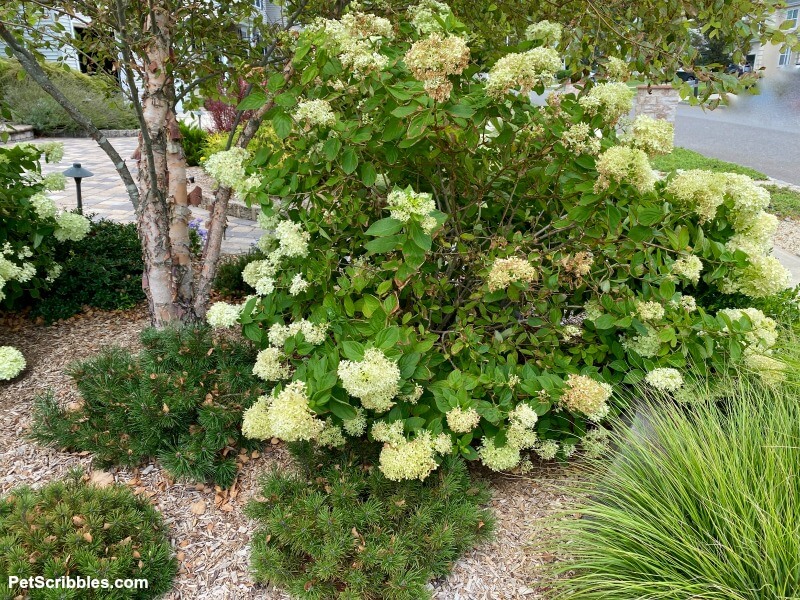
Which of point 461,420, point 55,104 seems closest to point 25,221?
point 461,420

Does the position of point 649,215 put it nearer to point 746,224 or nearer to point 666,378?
point 666,378

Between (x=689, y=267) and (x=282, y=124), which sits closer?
(x=282, y=124)

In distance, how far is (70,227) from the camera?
11.5 feet

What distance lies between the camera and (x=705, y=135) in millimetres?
13609

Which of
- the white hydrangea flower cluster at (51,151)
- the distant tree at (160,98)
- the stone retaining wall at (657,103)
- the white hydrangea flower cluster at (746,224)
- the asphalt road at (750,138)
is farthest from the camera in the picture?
the asphalt road at (750,138)

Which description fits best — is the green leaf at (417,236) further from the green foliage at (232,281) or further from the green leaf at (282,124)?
the green foliage at (232,281)

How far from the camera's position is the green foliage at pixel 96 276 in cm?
367

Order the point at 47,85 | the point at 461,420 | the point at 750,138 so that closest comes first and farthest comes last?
the point at 461,420, the point at 47,85, the point at 750,138

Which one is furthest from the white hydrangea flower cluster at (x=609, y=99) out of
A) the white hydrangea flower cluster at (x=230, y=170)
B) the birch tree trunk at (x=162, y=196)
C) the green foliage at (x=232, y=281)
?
the green foliage at (x=232, y=281)

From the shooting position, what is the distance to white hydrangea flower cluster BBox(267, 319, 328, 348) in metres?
2.08

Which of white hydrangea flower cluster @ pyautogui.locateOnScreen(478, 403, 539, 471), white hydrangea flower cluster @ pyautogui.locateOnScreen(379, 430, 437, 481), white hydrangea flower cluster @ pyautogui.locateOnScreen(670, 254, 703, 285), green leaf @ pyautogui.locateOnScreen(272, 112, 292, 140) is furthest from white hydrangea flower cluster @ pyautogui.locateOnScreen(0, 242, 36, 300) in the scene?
white hydrangea flower cluster @ pyautogui.locateOnScreen(670, 254, 703, 285)

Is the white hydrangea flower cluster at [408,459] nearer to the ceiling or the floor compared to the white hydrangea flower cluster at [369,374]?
nearer to the floor

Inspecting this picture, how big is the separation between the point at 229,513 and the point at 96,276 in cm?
225

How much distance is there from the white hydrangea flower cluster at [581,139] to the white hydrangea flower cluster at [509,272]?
1.53 feet
